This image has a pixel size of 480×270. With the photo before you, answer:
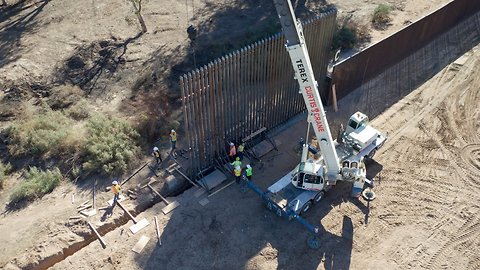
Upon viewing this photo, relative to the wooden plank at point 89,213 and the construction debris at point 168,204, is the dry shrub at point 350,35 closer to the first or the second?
the construction debris at point 168,204

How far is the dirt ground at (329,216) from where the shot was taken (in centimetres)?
1399

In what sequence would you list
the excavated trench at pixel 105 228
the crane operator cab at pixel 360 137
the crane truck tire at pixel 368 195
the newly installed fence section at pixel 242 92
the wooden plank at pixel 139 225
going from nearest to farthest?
the excavated trench at pixel 105 228 < the wooden plank at pixel 139 225 < the newly installed fence section at pixel 242 92 < the crane truck tire at pixel 368 195 < the crane operator cab at pixel 360 137

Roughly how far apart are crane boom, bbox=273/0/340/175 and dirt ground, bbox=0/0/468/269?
8.25 ft

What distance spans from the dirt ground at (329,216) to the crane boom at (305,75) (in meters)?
2.52

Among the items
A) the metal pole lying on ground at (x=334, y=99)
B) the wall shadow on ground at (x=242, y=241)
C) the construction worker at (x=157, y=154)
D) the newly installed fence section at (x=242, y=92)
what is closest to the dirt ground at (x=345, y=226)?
the wall shadow on ground at (x=242, y=241)

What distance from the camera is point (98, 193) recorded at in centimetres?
1596

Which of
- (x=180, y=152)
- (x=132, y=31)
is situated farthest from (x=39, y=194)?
(x=132, y=31)

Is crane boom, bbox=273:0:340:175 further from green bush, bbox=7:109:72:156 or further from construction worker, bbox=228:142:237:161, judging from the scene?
green bush, bbox=7:109:72:156

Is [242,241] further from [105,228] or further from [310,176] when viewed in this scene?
[105,228]

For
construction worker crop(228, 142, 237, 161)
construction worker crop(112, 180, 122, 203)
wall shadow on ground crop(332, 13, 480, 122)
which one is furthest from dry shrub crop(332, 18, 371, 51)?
construction worker crop(112, 180, 122, 203)

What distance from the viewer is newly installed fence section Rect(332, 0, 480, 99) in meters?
19.9

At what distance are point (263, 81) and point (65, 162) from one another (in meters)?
8.99

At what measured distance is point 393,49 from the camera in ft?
71.4

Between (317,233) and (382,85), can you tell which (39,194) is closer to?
(317,233)
